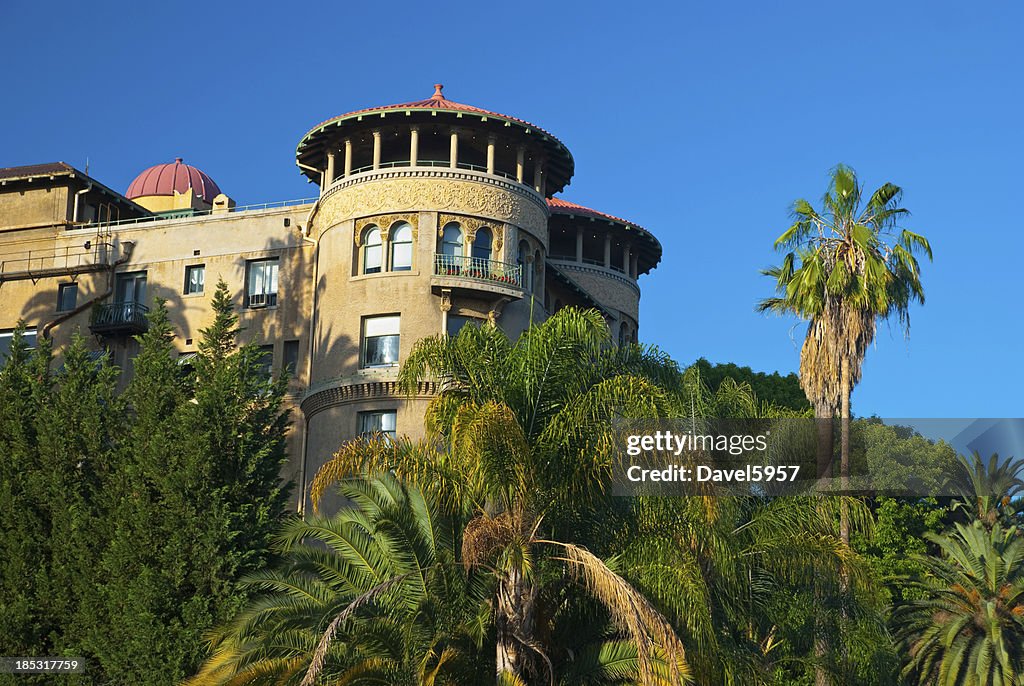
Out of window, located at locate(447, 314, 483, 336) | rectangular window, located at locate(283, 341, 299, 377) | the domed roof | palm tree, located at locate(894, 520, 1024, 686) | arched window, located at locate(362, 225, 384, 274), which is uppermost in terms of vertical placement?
the domed roof

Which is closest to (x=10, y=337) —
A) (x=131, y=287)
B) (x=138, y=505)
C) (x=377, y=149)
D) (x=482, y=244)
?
(x=131, y=287)

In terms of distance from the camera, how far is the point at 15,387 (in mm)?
38469

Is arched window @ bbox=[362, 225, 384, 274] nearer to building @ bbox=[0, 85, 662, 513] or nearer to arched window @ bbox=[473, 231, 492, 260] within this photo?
building @ bbox=[0, 85, 662, 513]

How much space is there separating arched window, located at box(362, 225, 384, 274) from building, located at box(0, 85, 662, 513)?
5 centimetres

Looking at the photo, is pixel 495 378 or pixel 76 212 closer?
pixel 495 378

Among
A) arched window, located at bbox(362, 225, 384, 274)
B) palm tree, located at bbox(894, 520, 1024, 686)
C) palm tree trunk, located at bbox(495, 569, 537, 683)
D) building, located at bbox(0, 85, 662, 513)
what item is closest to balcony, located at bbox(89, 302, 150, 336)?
building, located at bbox(0, 85, 662, 513)

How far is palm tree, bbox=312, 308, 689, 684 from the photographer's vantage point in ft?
84.8

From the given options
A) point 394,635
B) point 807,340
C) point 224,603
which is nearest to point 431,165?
point 807,340

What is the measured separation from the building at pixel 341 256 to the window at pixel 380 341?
5cm

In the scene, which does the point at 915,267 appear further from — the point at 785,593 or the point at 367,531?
the point at 367,531

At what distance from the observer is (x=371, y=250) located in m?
45.7

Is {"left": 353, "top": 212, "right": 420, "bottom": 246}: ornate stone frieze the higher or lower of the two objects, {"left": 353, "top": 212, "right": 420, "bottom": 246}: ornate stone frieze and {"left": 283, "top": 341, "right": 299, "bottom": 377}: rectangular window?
the higher

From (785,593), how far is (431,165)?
799 inches

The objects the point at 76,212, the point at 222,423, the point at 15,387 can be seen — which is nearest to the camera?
the point at 222,423
